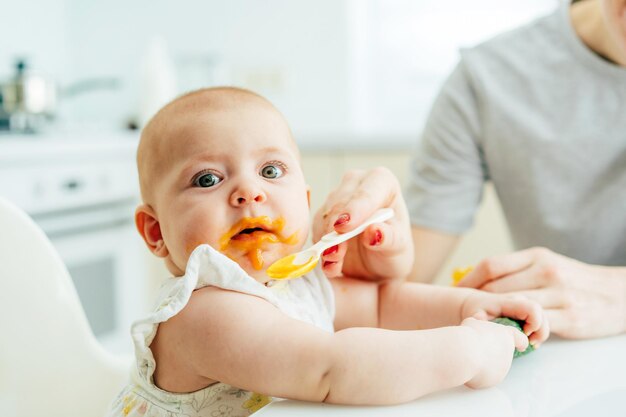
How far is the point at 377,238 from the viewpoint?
0.79 m

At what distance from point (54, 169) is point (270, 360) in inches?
73.6

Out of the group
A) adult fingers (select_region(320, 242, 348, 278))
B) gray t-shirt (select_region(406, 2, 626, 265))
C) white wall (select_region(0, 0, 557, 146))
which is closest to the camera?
adult fingers (select_region(320, 242, 348, 278))

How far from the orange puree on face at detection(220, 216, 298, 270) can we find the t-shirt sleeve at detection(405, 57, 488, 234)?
66 centimetres

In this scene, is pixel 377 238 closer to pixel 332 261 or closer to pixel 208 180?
pixel 332 261

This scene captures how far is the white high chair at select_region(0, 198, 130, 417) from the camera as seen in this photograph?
91 cm

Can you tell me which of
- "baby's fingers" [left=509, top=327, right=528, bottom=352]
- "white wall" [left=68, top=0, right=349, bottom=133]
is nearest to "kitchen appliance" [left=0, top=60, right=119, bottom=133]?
"white wall" [left=68, top=0, right=349, bottom=133]

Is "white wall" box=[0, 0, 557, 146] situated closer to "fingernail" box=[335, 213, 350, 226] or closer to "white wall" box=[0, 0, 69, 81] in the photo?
"white wall" box=[0, 0, 69, 81]

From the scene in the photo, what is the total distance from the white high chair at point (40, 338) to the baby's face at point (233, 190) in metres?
0.25

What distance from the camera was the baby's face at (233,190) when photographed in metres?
0.72

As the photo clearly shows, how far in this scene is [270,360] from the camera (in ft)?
1.98

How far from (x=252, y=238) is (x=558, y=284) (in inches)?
15.7

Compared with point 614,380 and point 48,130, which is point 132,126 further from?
point 614,380

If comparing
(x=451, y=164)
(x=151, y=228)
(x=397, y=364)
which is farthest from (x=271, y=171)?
(x=451, y=164)

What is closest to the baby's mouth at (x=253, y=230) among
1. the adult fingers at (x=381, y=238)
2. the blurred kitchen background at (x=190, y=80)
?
the adult fingers at (x=381, y=238)
